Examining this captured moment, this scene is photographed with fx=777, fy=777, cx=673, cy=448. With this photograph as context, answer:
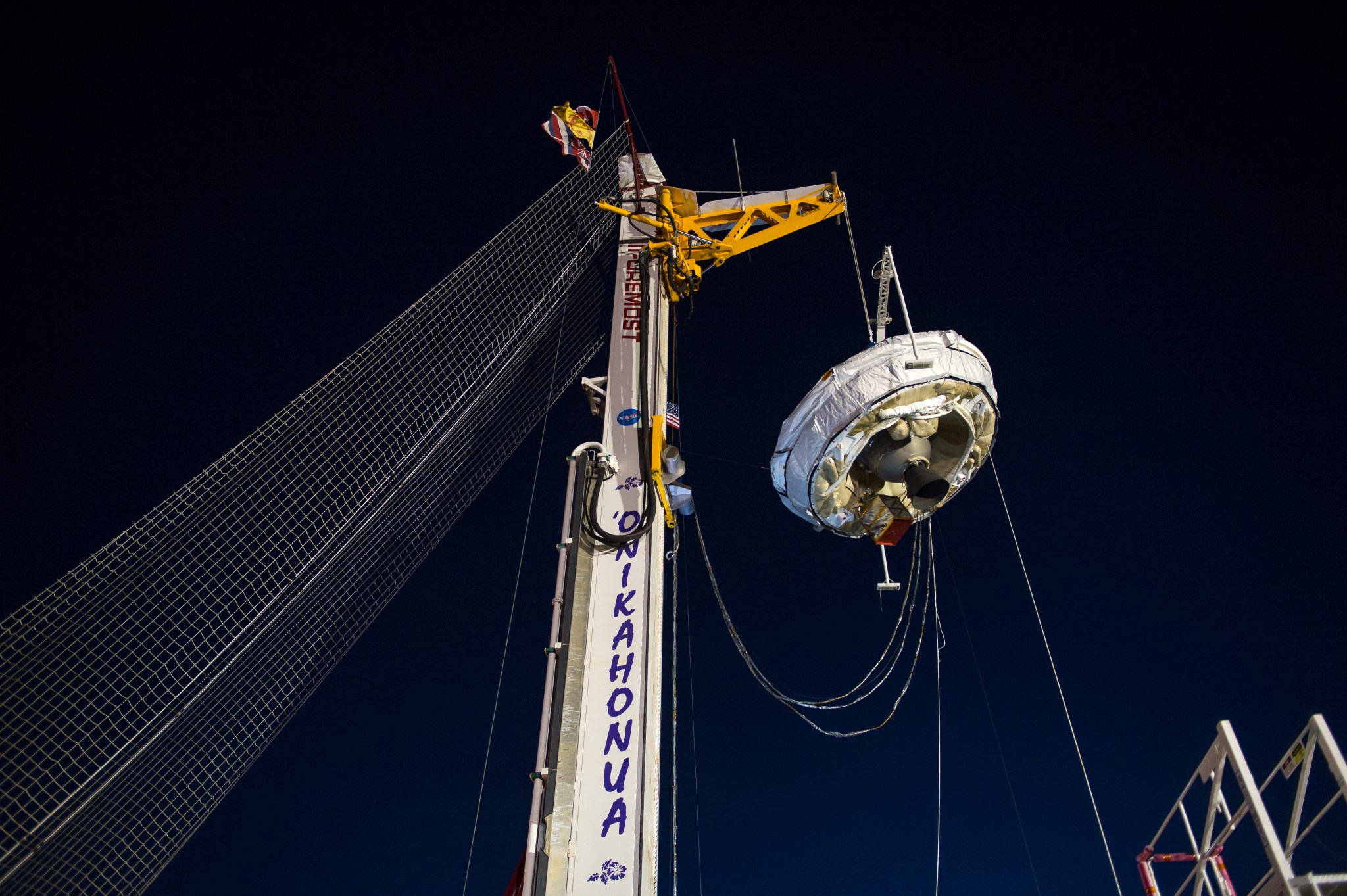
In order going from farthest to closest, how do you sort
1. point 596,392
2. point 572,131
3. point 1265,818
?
point 572,131 → point 596,392 → point 1265,818

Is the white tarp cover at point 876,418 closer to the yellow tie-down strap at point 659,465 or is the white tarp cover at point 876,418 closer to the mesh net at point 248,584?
the yellow tie-down strap at point 659,465

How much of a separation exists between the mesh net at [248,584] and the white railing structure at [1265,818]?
5.43m

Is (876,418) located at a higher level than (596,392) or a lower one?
lower

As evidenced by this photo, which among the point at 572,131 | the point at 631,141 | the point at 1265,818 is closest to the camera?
the point at 1265,818

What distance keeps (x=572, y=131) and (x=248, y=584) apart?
4566mm

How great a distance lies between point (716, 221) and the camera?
7.83 m

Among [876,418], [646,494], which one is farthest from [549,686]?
[876,418]

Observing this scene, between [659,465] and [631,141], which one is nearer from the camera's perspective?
[659,465]

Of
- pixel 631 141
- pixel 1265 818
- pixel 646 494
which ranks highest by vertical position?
pixel 631 141

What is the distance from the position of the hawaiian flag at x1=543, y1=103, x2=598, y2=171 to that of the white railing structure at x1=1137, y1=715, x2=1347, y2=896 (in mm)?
6563

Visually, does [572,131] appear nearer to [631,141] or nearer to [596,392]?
[631,141]

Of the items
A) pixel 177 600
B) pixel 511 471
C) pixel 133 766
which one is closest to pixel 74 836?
pixel 133 766

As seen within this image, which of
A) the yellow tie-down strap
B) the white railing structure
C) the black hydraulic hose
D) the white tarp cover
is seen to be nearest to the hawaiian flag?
the black hydraulic hose

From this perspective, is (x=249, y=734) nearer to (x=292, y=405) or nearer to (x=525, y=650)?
(x=292, y=405)
